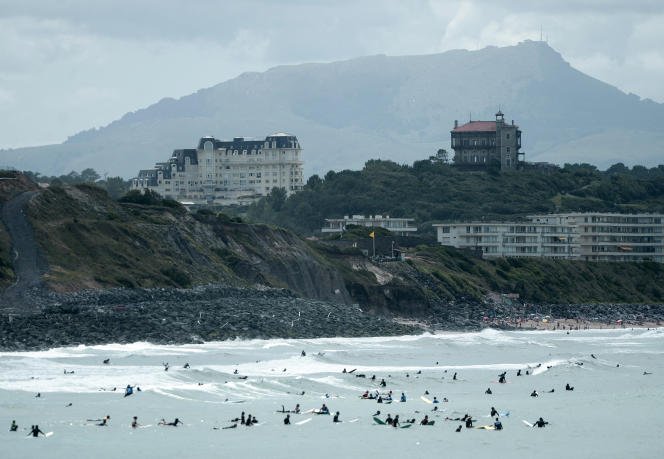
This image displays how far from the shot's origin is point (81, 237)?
346 feet

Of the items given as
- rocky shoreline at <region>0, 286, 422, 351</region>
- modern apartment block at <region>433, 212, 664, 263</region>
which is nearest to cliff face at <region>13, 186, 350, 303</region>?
rocky shoreline at <region>0, 286, 422, 351</region>

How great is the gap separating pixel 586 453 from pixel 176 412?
16439mm

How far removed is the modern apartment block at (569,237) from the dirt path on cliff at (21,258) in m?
68.7

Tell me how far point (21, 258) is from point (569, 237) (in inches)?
3538

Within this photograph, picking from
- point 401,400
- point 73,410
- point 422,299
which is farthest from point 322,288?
point 73,410

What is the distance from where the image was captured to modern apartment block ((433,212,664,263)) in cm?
17000

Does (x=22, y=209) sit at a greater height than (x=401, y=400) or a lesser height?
greater

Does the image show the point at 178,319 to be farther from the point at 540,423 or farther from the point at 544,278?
the point at 544,278

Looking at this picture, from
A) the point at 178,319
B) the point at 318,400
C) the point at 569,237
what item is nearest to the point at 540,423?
the point at 318,400

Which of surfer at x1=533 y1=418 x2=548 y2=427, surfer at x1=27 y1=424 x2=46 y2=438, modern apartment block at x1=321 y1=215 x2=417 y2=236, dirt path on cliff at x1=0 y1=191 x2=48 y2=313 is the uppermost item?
modern apartment block at x1=321 y1=215 x2=417 y2=236

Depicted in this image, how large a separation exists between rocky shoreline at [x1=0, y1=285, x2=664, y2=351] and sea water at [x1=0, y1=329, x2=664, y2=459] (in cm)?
188

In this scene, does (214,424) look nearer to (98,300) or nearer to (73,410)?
(73,410)

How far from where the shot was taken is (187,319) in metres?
91.8

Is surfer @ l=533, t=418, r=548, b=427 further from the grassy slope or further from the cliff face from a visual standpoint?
the grassy slope
